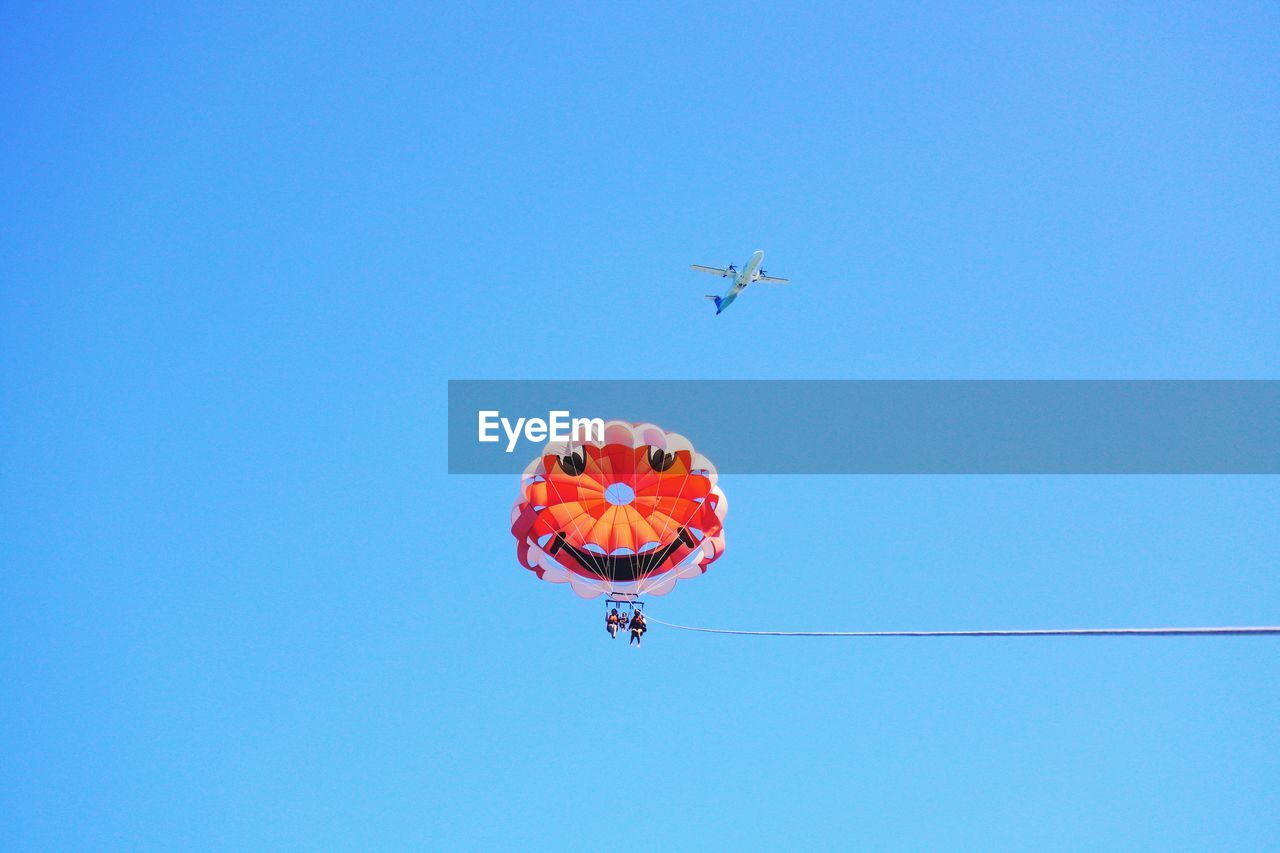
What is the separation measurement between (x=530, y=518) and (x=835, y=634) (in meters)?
12.1

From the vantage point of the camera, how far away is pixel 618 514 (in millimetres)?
23500

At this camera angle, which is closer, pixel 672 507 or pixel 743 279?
pixel 672 507

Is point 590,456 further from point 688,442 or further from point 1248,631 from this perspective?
point 1248,631

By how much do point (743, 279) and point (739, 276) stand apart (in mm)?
660

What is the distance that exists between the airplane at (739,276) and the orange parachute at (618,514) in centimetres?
2566

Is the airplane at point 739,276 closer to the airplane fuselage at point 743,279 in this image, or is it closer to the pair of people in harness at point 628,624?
the airplane fuselage at point 743,279

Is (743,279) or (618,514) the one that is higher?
(743,279)

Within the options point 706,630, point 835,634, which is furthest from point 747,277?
point 835,634

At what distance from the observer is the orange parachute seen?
2269cm

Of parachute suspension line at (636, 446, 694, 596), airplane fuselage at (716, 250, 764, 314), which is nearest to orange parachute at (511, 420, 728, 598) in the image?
parachute suspension line at (636, 446, 694, 596)

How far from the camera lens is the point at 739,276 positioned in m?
48.2

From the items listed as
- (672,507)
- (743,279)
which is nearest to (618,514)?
(672,507)

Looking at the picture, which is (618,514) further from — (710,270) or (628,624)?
(710,270)

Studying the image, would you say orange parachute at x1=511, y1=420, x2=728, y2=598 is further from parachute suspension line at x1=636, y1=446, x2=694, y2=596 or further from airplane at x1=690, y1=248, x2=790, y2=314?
airplane at x1=690, y1=248, x2=790, y2=314
